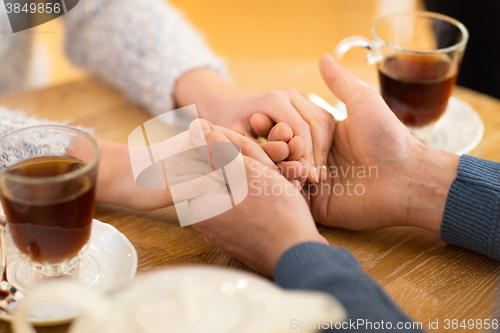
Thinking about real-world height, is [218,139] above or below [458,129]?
above

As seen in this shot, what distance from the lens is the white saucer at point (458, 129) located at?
0.70 m

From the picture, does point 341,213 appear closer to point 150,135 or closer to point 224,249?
point 224,249

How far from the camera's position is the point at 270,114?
2.06ft

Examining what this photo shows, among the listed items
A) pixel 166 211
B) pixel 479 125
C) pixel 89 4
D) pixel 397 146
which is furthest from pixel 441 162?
pixel 89 4

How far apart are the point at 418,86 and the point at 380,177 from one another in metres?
0.20

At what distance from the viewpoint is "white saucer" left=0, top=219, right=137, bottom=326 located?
37 centimetres

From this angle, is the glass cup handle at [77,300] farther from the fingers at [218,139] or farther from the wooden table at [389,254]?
the fingers at [218,139]

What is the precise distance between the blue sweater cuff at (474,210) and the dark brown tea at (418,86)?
7.6 inches

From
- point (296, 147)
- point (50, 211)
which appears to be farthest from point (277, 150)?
point (50, 211)

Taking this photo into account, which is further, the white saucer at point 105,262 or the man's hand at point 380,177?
the man's hand at point 380,177

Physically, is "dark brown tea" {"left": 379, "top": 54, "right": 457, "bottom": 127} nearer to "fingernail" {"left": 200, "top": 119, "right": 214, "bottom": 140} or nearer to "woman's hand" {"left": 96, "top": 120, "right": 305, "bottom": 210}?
"woman's hand" {"left": 96, "top": 120, "right": 305, "bottom": 210}

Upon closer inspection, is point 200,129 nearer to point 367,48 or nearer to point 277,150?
point 277,150

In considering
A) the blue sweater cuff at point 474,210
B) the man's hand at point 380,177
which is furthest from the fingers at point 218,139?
the blue sweater cuff at point 474,210

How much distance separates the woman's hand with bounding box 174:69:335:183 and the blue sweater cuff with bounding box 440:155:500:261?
16cm
